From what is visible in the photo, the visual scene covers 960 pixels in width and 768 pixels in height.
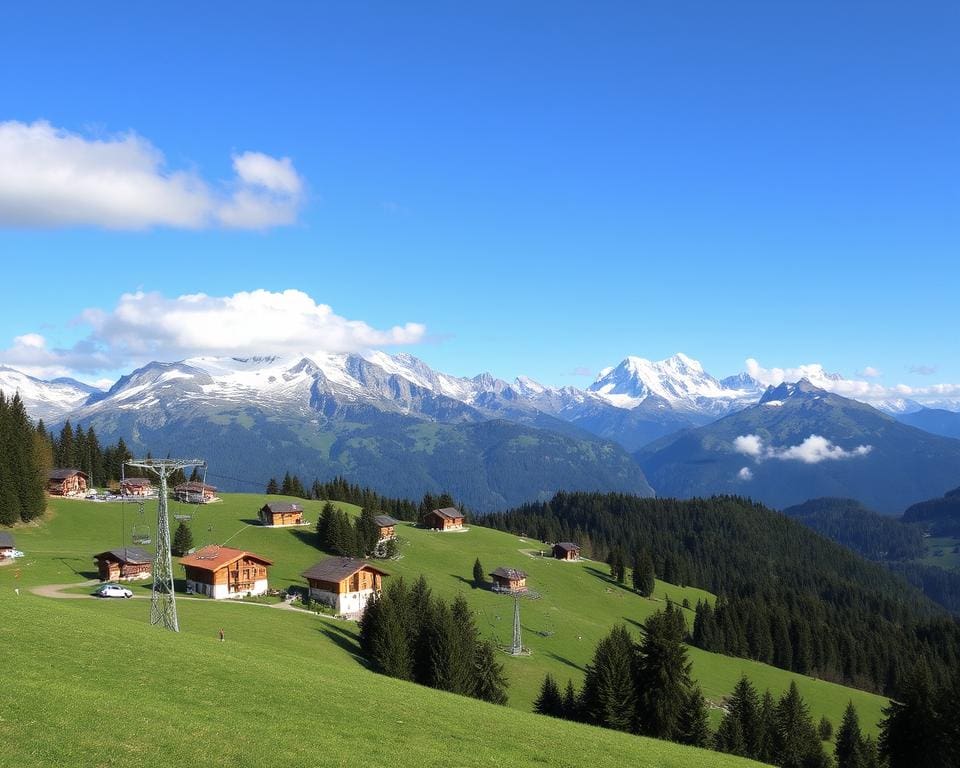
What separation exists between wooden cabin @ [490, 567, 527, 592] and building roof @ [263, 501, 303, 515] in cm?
3918

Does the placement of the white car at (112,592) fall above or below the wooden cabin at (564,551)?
above

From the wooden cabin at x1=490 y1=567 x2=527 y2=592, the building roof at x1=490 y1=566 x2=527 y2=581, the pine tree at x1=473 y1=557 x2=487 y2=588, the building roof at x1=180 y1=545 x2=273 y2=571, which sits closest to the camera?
the building roof at x1=180 y1=545 x2=273 y2=571

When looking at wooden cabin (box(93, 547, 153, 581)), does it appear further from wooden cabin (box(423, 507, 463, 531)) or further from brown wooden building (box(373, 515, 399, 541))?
wooden cabin (box(423, 507, 463, 531))

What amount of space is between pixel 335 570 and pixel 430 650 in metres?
31.2

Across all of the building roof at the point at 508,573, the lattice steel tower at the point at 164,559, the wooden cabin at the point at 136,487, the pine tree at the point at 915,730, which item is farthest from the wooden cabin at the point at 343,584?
the wooden cabin at the point at 136,487

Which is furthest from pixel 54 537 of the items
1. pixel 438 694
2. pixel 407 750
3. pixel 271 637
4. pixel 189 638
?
pixel 407 750

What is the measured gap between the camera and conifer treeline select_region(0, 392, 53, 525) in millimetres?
102438

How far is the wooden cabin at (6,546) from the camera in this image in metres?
84.9

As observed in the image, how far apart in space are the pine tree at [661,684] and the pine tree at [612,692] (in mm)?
1026

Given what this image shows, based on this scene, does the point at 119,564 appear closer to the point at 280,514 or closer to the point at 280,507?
the point at 280,514

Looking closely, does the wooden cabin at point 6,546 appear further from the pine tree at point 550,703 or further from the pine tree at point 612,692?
the pine tree at point 612,692

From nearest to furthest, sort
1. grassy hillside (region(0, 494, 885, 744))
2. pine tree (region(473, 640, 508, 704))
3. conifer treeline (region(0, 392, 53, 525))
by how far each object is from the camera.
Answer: pine tree (region(473, 640, 508, 704)) < grassy hillside (region(0, 494, 885, 744)) < conifer treeline (region(0, 392, 53, 525))

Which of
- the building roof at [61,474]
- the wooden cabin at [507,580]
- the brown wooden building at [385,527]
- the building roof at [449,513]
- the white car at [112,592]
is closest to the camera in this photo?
the white car at [112,592]

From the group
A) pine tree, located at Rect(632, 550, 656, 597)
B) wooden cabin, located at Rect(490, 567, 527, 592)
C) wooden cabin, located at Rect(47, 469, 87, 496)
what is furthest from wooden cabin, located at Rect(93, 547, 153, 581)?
pine tree, located at Rect(632, 550, 656, 597)
